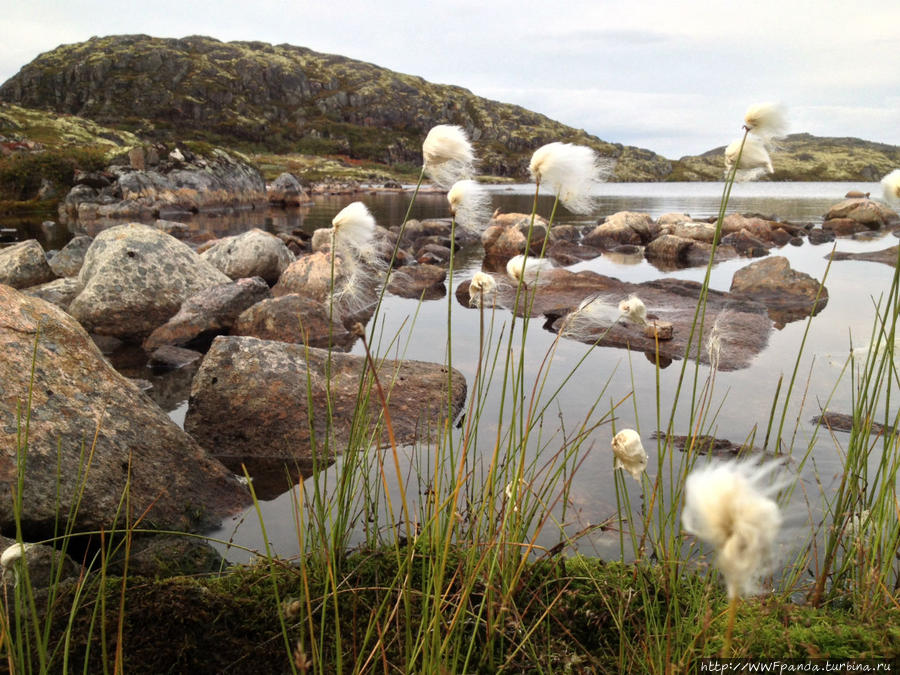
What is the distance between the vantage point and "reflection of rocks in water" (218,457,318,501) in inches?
154

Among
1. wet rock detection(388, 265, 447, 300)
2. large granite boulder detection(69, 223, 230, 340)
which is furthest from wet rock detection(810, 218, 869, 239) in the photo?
large granite boulder detection(69, 223, 230, 340)

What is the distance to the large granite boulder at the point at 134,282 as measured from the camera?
24.4ft

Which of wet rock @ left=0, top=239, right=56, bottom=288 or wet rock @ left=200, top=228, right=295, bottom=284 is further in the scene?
wet rock @ left=200, top=228, right=295, bottom=284

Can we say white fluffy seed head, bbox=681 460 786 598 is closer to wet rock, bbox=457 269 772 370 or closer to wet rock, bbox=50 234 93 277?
wet rock, bbox=457 269 772 370

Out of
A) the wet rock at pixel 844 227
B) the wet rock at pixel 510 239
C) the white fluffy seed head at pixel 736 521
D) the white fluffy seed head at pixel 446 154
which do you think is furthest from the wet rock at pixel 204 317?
the wet rock at pixel 844 227

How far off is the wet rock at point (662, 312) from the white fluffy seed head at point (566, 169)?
10.5 feet

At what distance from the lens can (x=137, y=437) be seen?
10.9 feet

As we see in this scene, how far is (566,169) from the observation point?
1800 millimetres

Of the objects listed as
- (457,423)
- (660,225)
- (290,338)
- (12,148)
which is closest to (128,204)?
(12,148)

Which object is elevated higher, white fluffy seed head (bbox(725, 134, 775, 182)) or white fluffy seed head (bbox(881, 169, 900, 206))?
white fluffy seed head (bbox(725, 134, 775, 182))

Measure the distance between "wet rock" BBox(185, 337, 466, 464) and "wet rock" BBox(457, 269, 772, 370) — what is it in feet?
4.96

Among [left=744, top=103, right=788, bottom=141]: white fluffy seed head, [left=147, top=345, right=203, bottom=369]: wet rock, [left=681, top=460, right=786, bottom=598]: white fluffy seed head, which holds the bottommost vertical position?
[left=147, top=345, right=203, bottom=369]: wet rock

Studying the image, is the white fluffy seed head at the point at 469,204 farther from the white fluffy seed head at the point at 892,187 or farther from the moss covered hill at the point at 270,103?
the moss covered hill at the point at 270,103

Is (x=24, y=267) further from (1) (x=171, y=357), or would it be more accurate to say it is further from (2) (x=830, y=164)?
(2) (x=830, y=164)
